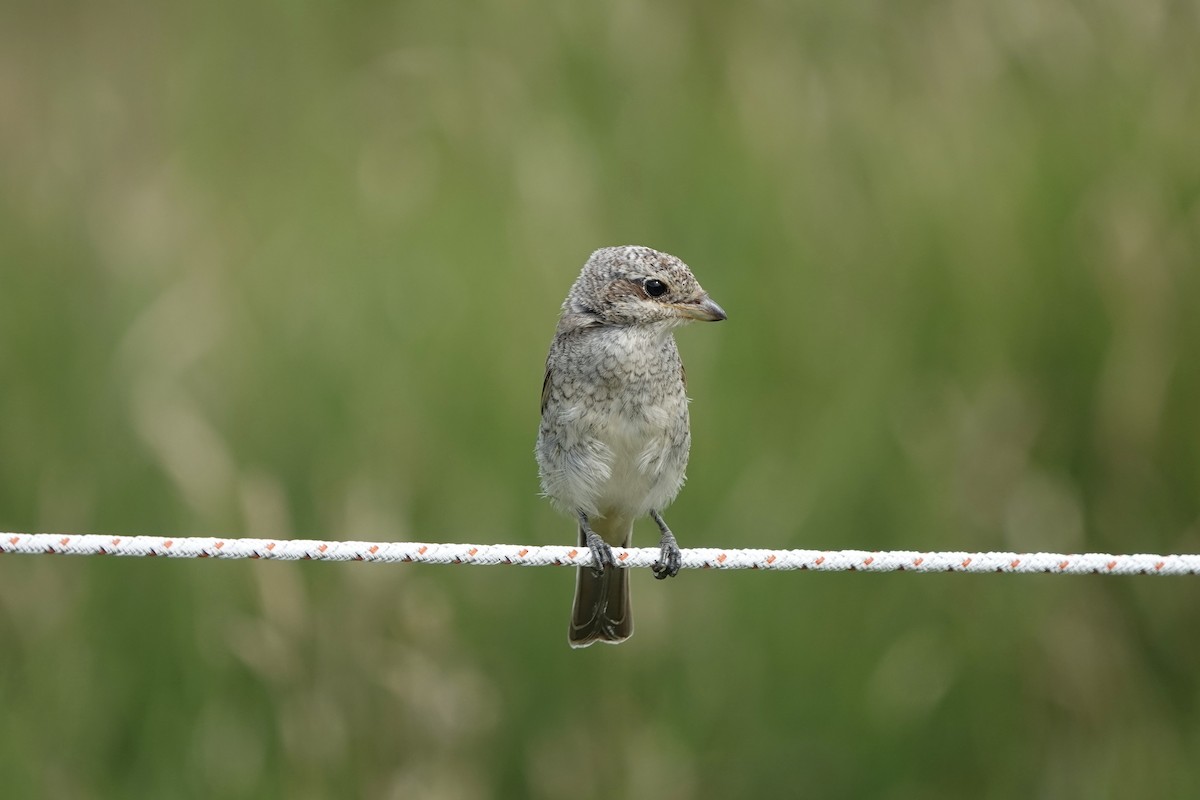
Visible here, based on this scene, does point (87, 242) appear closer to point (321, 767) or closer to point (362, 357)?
point (362, 357)

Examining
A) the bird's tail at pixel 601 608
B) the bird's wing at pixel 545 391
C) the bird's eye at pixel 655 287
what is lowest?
the bird's tail at pixel 601 608

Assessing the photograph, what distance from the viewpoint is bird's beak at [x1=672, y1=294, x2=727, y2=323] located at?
3.59m

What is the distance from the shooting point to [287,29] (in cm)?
618

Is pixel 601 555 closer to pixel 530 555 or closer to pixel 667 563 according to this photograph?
pixel 667 563

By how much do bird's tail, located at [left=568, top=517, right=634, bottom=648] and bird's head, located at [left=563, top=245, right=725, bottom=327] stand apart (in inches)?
24.2

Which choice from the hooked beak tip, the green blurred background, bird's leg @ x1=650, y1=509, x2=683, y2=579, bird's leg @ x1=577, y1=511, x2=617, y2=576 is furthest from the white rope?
the green blurred background

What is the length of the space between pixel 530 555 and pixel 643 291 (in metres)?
1.36

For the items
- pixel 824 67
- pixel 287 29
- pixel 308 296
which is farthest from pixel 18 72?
pixel 824 67

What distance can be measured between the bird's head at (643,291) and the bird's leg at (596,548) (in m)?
0.52

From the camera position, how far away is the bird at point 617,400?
3711 millimetres

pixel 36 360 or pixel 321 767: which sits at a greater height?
pixel 36 360

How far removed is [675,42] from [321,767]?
2.79m

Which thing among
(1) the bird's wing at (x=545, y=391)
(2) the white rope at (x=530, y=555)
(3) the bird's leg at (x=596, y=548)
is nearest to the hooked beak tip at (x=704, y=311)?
(1) the bird's wing at (x=545, y=391)

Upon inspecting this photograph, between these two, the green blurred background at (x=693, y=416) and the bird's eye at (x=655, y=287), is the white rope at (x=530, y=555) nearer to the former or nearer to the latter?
the bird's eye at (x=655, y=287)
